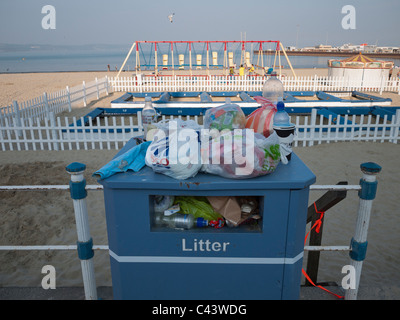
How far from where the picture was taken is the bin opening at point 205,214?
2.09m

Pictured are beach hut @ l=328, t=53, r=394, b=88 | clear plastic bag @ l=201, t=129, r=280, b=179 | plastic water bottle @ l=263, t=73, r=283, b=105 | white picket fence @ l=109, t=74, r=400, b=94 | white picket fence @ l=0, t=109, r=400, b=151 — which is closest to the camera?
clear plastic bag @ l=201, t=129, r=280, b=179

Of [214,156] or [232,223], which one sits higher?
[214,156]

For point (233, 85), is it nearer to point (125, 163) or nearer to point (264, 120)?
point (264, 120)

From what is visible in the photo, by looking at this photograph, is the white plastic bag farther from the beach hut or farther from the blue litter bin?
the beach hut

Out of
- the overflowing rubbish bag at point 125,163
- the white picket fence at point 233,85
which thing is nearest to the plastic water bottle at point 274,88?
the overflowing rubbish bag at point 125,163

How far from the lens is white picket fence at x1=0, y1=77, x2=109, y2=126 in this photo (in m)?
10.1

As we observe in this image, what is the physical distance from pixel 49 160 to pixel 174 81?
13303 millimetres

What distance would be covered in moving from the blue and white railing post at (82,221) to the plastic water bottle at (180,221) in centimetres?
58

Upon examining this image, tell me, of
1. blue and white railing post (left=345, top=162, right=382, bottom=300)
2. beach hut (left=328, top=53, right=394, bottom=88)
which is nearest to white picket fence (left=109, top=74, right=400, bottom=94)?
beach hut (left=328, top=53, right=394, bottom=88)

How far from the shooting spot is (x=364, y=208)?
2.29 metres

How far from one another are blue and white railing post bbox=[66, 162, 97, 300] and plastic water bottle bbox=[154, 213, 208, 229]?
579mm
